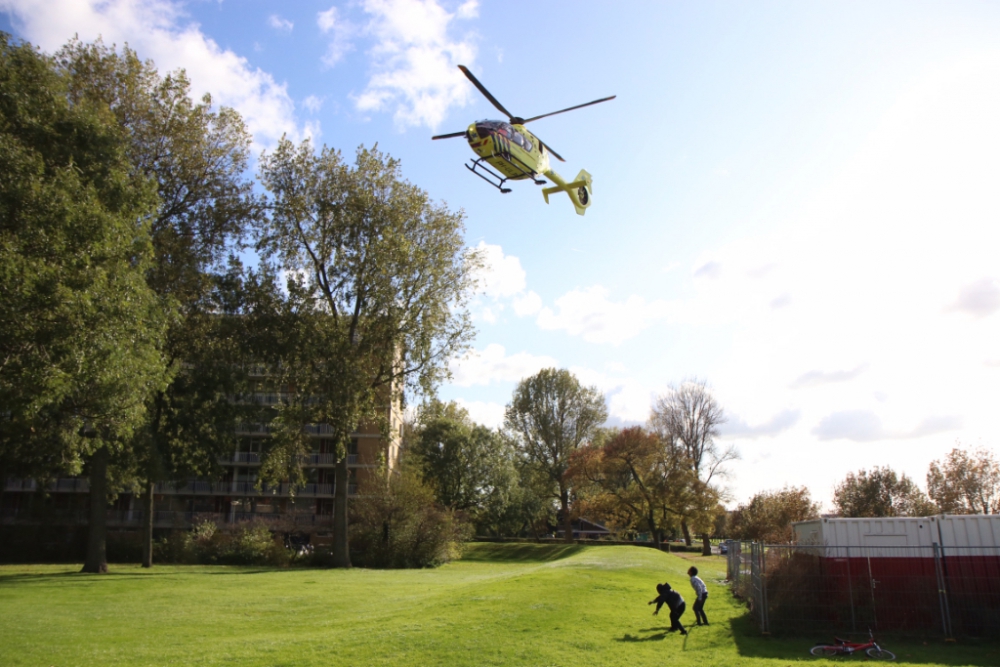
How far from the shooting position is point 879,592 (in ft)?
51.8

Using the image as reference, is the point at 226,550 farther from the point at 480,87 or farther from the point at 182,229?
the point at 480,87

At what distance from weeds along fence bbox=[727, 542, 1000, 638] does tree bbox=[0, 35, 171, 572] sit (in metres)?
17.9

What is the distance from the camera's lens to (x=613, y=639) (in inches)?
597

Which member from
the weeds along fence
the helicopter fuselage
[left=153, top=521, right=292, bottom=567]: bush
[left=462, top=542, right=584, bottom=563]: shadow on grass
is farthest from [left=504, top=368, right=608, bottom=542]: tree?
the weeds along fence

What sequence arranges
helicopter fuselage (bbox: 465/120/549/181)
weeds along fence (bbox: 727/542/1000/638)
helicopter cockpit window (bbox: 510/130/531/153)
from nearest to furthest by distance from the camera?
weeds along fence (bbox: 727/542/1000/638)
helicopter fuselage (bbox: 465/120/549/181)
helicopter cockpit window (bbox: 510/130/531/153)

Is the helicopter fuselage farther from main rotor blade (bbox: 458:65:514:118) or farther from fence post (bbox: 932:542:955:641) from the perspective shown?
fence post (bbox: 932:542:955:641)

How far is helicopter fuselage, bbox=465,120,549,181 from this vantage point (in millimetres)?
20250

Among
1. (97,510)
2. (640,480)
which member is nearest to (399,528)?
(97,510)

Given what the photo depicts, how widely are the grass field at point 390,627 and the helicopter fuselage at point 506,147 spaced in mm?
12516

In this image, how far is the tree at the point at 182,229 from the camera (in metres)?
31.1

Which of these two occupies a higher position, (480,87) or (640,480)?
(480,87)

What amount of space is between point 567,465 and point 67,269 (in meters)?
59.3

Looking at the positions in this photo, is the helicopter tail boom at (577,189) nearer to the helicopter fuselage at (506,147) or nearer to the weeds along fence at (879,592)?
the helicopter fuselage at (506,147)

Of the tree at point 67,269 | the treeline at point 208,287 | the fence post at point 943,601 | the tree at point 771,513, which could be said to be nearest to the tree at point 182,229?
the treeline at point 208,287
